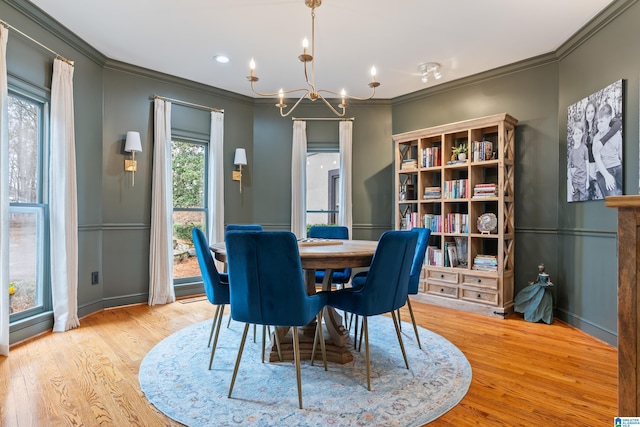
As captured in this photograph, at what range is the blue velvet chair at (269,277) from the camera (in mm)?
1843

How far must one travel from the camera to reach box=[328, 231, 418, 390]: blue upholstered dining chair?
2066 millimetres

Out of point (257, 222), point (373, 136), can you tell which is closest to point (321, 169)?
point (373, 136)

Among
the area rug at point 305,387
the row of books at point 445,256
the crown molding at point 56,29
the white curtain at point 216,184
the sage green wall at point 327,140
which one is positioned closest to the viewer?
the area rug at point 305,387

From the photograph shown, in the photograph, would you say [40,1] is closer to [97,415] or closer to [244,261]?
[244,261]

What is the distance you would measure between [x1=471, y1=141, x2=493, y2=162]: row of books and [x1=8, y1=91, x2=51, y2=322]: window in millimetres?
4161

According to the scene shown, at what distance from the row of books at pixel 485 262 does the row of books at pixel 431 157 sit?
117 cm

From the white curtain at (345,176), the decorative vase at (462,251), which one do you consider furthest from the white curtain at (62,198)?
the decorative vase at (462,251)

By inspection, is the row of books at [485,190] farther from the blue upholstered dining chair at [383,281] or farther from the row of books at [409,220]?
the blue upholstered dining chair at [383,281]

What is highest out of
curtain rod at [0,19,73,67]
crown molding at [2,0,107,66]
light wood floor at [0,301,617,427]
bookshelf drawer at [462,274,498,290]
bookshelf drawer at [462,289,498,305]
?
crown molding at [2,0,107,66]

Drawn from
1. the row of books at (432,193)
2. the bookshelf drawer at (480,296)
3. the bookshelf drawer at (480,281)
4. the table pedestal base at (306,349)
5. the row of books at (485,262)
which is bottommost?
the table pedestal base at (306,349)

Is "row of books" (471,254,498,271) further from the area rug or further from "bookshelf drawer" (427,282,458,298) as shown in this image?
the area rug

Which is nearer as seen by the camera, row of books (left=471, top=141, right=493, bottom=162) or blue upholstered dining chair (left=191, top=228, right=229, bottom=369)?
blue upholstered dining chair (left=191, top=228, right=229, bottom=369)

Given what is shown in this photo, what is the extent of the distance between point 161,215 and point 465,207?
11.8ft

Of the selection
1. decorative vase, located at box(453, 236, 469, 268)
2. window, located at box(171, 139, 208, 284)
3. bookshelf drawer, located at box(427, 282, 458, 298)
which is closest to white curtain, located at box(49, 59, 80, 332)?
window, located at box(171, 139, 208, 284)
